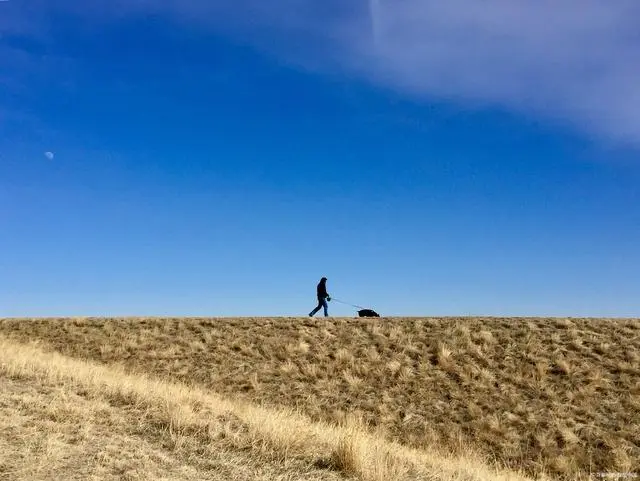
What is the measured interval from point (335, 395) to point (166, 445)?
13446mm

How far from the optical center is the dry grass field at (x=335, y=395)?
8422mm

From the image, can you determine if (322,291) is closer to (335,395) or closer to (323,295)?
(323,295)

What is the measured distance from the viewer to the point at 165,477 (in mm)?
7090

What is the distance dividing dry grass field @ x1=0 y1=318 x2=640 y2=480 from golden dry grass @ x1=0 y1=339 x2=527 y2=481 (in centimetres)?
4

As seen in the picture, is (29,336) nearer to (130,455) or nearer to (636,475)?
(130,455)

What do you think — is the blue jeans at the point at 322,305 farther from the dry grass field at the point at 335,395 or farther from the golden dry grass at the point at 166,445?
the golden dry grass at the point at 166,445

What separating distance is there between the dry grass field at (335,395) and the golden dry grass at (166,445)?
1.5 inches

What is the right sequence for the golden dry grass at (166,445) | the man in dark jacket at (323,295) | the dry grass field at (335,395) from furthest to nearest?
the man in dark jacket at (323,295) → the dry grass field at (335,395) → the golden dry grass at (166,445)

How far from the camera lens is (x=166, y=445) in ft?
27.7

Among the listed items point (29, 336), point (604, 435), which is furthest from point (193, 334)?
point (604, 435)

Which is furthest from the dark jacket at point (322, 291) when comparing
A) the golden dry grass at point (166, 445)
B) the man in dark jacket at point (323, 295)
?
the golden dry grass at point (166, 445)

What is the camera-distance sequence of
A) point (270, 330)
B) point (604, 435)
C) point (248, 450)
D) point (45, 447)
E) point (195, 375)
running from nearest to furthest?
1. point (45, 447)
2. point (248, 450)
3. point (604, 435)
4. point (195, 375)
5. point (270, 330)

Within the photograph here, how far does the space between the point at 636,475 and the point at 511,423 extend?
4.11 metres

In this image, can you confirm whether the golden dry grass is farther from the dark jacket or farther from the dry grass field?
the dark jacket
